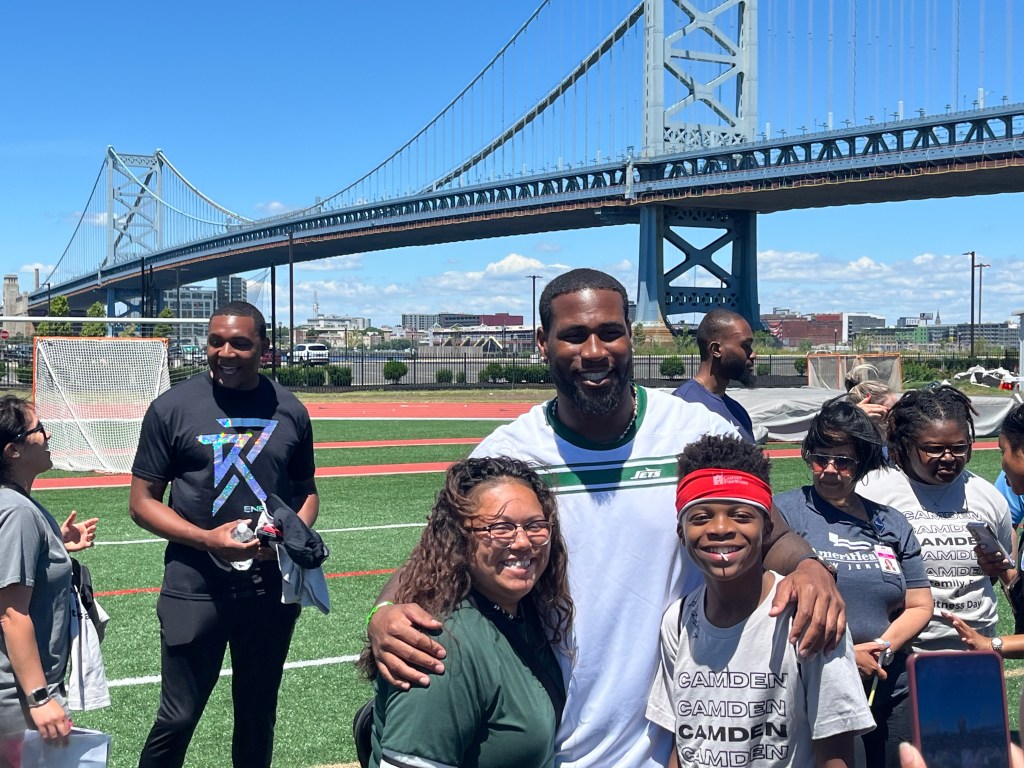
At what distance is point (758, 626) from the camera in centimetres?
201

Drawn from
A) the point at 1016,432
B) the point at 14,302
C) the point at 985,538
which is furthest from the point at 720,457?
the point at 14,302

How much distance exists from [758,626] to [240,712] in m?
2.16

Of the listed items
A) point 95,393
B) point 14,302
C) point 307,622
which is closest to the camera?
point 307,622

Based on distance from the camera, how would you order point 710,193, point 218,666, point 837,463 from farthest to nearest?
1. point 710,193
2. point 218,666
3. point 837,463

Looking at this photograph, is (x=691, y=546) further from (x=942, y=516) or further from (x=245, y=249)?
(x=245, y=249)

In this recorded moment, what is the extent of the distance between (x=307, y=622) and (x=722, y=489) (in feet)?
16.2

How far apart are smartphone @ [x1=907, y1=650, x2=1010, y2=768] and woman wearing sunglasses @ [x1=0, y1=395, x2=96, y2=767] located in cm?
226

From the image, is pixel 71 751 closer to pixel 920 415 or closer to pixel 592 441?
pixel 592 441

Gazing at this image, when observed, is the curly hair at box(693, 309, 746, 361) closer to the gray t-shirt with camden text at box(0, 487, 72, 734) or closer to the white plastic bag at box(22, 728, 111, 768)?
the gray t-shirt with camden text at box(0, 487, 72, 734)

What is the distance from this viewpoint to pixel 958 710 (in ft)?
5.45

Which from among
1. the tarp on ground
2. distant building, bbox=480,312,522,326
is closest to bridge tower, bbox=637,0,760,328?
the tarp on ground

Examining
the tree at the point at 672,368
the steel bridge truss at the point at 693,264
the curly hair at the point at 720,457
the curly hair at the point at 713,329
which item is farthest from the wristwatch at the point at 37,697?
the steel bridge truss at the point at 693,264

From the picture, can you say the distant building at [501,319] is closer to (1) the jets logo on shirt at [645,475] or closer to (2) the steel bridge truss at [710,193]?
(2) the steel bridge truss at [710,193]

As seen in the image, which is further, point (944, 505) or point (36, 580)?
point (944, 505)
